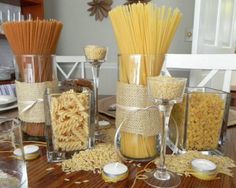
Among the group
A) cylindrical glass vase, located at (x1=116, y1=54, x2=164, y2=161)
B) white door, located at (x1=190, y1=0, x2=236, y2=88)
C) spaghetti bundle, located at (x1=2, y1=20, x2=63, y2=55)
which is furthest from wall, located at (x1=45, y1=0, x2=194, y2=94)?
cylindrical glass vase, located at (x1=116, y1=54, x2=164, y2=161)

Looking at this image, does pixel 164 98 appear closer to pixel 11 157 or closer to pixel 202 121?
pixel 202 121

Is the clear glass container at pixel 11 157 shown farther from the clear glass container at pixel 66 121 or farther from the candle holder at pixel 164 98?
the candle holder at pixel 164 98

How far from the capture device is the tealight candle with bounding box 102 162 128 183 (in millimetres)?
415

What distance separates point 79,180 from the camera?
0.42m

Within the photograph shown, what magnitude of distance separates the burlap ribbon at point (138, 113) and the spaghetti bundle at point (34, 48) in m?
0.22

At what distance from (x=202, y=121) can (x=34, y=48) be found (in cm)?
43

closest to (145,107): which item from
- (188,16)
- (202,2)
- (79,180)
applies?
(79,180)

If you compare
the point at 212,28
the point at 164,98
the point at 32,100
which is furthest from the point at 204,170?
the point at 212,28

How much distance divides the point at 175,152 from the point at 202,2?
1506 mm

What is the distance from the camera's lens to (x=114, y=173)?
0.42 metres

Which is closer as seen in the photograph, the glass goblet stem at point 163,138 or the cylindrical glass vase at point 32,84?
the glass goblet stem at point 163,138

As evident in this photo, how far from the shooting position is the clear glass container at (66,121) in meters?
0.48

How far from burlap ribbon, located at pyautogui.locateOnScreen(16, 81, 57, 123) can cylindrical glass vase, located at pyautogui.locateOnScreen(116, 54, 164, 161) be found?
20 cm

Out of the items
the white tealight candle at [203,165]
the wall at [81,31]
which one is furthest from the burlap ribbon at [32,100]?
the wall at [81,31]
